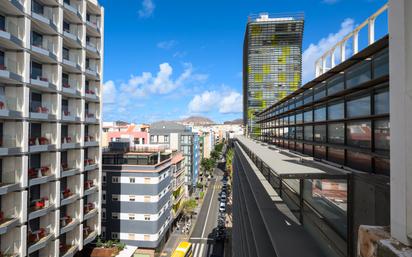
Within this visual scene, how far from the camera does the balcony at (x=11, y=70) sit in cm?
1389

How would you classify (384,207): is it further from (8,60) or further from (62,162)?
(62,162)

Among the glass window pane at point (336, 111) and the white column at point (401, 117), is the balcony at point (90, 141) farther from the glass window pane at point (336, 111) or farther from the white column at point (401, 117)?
the white column at point (401, 117)

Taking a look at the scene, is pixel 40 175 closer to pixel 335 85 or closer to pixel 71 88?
pixel 71 88

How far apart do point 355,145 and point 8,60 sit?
738 inches

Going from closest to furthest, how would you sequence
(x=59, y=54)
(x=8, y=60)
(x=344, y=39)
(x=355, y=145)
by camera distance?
(x=355, y=145) < (x=344, y=39) < (x=8, y=60) < (x=59, y=54)

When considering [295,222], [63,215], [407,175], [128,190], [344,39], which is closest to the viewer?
[407,175]

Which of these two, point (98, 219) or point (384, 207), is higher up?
point (384, 207)

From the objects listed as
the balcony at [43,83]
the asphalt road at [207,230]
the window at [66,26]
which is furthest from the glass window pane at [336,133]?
the asphalt road at [207,230]

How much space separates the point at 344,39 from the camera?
5746 mm

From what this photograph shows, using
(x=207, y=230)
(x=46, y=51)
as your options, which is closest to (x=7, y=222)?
(x=46, y=51)

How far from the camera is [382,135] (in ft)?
12.9

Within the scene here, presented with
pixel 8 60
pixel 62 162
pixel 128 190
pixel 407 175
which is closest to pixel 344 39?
pixel 407 175

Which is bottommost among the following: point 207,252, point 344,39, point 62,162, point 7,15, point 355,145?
point 207,252

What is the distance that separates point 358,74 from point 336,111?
1383mm
